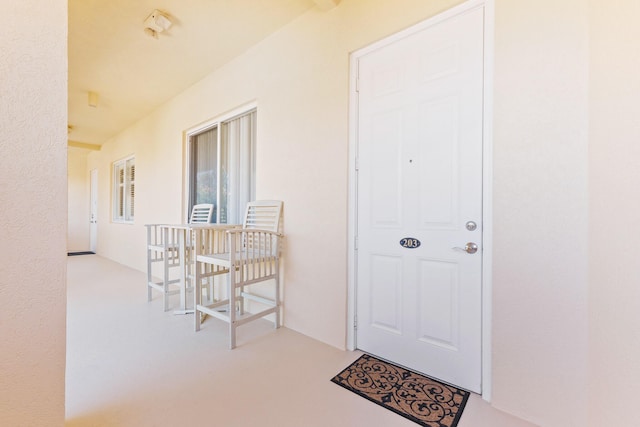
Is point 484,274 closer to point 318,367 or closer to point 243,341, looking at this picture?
point 318,367

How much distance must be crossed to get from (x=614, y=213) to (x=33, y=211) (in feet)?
6.99

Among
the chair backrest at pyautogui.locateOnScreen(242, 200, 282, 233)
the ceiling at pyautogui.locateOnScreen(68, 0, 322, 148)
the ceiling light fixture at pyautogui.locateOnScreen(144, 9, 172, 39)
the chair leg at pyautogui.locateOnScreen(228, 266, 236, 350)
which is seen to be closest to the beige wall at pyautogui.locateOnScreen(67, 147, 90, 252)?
the ceiling at pyautogui.locateOnScreen(68, 0, 322, 148)

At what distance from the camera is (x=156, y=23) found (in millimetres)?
2230

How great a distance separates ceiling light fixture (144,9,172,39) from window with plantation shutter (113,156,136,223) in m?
3.36

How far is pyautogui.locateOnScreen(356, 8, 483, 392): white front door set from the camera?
147 centimetres

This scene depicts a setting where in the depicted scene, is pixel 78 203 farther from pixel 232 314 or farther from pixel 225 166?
pixel 232 314

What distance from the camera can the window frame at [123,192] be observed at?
5.20 meters

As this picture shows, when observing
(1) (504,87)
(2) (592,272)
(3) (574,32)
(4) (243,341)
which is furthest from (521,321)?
(4) (243,341)

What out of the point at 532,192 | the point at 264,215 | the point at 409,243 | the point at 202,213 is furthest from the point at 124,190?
the point at 532,192

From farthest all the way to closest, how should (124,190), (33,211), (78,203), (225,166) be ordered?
(78,203) → (124,190) → (225,166) → (33,211)

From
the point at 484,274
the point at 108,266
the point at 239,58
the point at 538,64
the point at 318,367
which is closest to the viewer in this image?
the point at 538,64

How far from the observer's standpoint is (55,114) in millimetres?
894

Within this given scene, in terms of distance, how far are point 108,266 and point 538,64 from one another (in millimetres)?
6416

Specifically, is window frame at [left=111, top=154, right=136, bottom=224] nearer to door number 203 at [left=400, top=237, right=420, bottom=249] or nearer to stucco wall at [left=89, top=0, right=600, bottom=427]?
stucco wall at [left=89, top=0, right=600, bottom=427]
